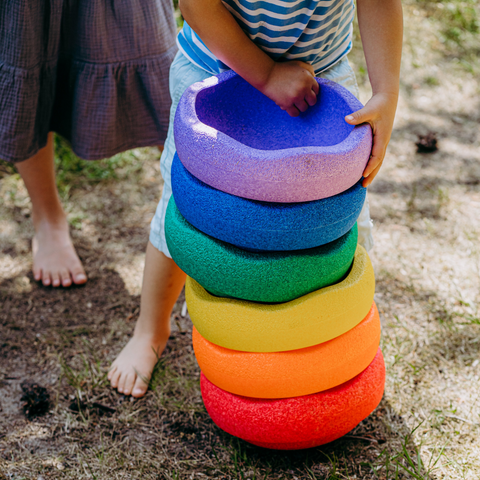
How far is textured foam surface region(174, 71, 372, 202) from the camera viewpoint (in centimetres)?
107

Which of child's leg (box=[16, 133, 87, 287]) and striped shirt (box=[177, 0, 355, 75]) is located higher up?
striped shirt (box=[177, 0, 355, 75])

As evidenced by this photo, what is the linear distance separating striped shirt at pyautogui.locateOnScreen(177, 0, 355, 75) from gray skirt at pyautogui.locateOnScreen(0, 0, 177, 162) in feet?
1.73

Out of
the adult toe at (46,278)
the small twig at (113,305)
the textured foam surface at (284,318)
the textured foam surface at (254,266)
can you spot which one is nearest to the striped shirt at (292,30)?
the textured foam surface at (254,266)

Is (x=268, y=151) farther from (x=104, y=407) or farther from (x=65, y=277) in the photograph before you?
(x=65, y=277)

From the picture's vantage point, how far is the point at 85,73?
1.90 metres

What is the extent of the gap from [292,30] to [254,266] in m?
0.59

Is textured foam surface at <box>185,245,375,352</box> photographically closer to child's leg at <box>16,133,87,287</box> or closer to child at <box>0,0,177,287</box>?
child at <box>0,0,177,287</box>

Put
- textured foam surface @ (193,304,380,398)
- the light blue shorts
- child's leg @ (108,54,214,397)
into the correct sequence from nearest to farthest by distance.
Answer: textured foam surface @ (193,304,380,398) → the light blue shorts → child's leg @ (108,54,214,397)

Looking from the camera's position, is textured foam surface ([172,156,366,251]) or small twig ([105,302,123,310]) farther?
small twig ([105,302,123,310])

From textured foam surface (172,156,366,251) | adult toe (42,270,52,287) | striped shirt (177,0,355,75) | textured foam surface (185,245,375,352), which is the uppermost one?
striped shirt (177,0,355,75)

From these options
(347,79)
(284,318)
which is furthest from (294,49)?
(284,318)

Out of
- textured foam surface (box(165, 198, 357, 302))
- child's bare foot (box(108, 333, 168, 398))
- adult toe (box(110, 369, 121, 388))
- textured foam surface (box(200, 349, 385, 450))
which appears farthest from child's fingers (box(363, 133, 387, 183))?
adult toe (box(110, 369, 121, 388))

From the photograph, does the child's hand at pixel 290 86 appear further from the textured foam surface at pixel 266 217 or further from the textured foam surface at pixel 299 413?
the textured foam surface at pixel 299 413

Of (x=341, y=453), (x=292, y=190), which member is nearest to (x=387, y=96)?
(x=292, y=190)
